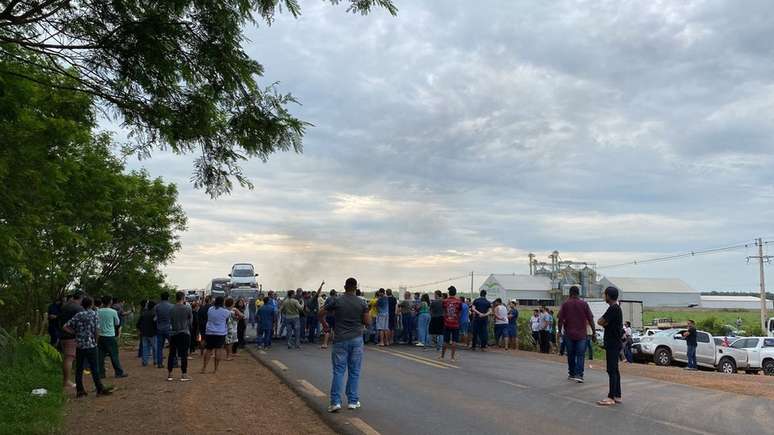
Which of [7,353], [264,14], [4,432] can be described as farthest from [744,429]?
[7,353]

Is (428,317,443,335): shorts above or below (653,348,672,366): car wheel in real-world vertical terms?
above

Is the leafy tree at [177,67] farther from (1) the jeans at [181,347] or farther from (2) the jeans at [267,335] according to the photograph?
(2) the jeans at [267,335]

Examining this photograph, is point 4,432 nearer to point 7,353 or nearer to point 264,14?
point 7,353

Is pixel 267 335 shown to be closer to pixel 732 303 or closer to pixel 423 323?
pixel 423 323

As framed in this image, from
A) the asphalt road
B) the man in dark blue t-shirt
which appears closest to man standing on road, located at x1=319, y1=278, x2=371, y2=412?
the asphalt road

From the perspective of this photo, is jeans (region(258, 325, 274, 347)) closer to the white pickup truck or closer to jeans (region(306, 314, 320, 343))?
jeans (region(306, 314, 320, 343))

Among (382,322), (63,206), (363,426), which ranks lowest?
(363,426)

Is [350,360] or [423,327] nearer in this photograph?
[350,360]

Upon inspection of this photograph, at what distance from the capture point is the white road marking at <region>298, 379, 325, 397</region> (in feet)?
34.1

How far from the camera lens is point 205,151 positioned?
6.56 meters

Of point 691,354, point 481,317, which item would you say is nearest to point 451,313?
point 481,317

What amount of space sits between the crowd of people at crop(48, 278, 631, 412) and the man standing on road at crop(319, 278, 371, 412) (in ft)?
0.05

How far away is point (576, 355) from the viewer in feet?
42.5

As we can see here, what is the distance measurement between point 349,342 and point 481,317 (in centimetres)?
1207
